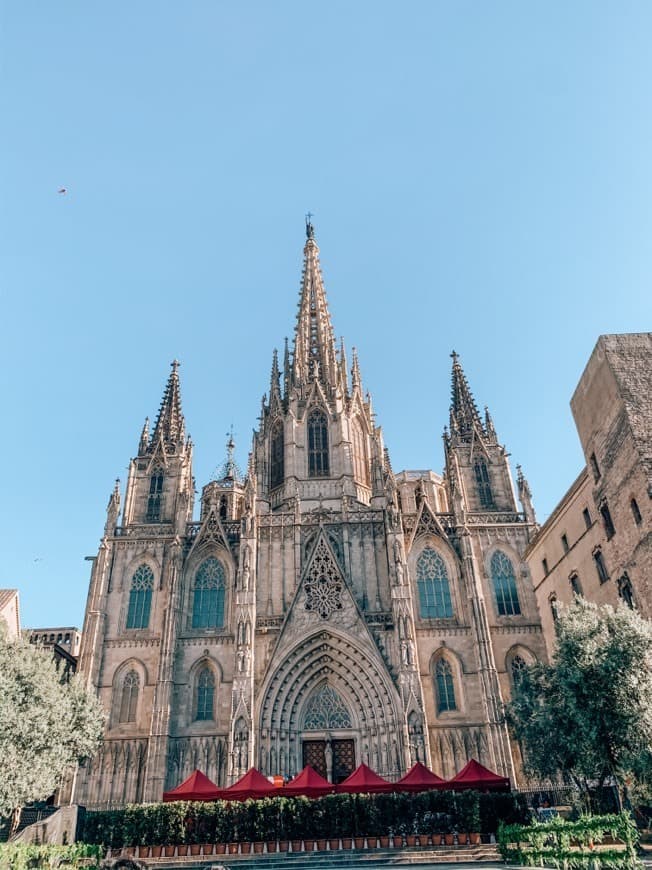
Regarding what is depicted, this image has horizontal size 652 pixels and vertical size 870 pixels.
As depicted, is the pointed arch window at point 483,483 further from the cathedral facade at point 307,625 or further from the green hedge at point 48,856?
the green hedge at point 48,856

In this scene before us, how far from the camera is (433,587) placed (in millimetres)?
37688

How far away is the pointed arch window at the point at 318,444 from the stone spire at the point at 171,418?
876 centimetres

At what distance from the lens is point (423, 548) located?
127 feet

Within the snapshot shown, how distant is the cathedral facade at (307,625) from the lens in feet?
107

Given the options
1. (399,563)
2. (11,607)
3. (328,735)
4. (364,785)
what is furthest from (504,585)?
(11,607)

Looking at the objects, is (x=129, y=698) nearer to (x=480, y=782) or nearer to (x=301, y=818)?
(x=301, y=818)

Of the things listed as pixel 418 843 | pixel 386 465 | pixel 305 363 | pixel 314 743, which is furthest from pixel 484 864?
pixel 305 363

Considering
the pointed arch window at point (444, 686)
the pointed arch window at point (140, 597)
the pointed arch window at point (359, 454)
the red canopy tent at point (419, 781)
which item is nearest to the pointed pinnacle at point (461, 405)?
the pointed arch window at point (359, 454)

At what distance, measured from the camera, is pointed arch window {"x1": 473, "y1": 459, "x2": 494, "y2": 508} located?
42031 mm

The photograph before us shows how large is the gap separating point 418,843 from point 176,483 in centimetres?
2709

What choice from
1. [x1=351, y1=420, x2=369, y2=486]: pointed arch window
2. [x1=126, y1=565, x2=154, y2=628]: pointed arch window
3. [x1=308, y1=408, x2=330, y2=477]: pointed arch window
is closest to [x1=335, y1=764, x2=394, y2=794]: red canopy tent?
[x1=126, y1=565, x2=154, y2=628]: pointed arch window

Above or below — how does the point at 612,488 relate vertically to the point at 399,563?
below

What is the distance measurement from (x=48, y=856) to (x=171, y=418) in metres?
32.0

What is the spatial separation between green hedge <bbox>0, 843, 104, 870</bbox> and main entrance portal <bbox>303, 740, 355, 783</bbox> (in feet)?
49.7
